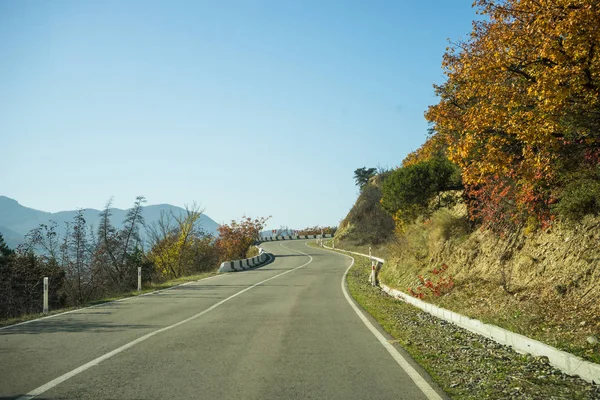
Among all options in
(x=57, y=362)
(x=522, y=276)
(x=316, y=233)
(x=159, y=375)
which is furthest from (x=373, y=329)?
(x=316, y=233)

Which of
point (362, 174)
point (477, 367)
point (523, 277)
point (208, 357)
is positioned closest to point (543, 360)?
point (477, 367)

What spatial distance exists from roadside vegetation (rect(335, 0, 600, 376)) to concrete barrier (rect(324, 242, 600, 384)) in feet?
0.79

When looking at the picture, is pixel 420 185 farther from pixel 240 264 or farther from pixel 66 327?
pixel 240 264

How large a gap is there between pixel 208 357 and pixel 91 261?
21574 mm

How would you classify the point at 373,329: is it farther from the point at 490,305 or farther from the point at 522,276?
the point at 522,276

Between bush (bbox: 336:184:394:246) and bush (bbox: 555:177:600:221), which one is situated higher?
bush (bbox: 336:184:394:246)

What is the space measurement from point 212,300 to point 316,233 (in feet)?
267

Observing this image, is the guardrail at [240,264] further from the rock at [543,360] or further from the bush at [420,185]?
the rock at [543,360]

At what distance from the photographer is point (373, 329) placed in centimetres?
931

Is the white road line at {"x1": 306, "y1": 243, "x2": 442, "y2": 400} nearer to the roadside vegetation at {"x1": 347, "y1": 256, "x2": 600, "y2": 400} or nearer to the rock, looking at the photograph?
the roadside vegetation at {"x1": 347, "y1": 256, "x2": 600, "y2": 400}

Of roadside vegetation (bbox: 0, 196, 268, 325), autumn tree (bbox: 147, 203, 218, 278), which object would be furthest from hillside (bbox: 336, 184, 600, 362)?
autumn tree (bbox: 147, 203, 218, 278)

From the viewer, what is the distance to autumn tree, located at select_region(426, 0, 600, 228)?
25.4ft

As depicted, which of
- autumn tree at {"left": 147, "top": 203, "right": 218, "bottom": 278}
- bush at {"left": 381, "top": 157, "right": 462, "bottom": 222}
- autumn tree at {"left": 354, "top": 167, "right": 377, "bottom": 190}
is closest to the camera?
bush at {"left": 381, "top": 157, "right": 462, "bottom": 222}

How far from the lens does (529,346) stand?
6844 millimetres
